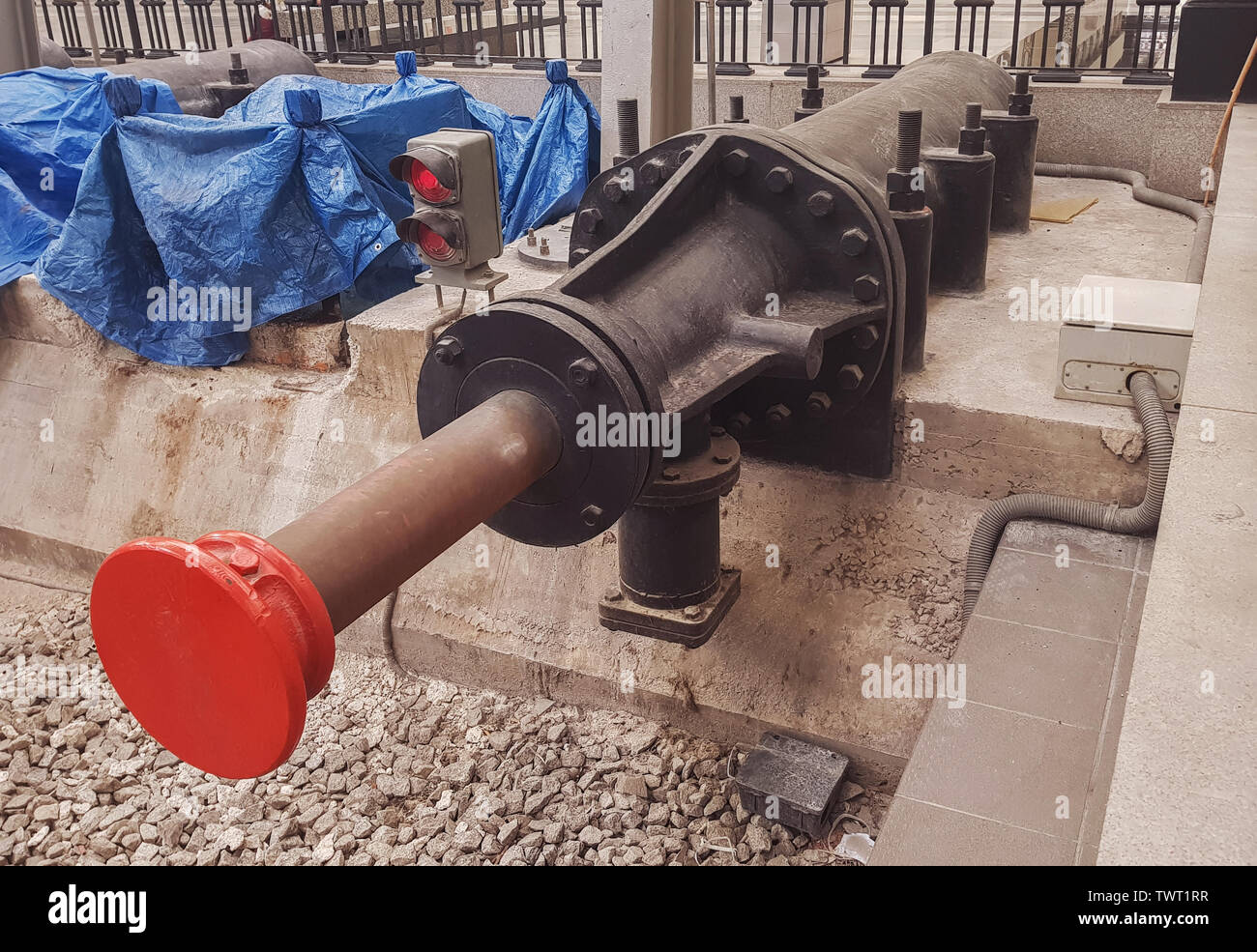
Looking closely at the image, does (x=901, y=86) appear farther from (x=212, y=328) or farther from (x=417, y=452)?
(x=417, y=452)

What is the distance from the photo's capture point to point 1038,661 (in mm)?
2617

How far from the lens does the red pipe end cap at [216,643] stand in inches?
55.2

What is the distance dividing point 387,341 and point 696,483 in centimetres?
176

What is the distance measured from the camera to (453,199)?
11.3ft

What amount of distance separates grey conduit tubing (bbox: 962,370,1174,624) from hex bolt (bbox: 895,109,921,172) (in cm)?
90

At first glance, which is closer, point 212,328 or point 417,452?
point 417,452

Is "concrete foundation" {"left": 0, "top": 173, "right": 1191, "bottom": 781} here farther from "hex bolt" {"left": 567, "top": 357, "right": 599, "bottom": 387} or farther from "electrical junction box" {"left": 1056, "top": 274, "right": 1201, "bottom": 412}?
"hex bolt" {"left": 567, "top": 357, "right": 599, "bottom": 387}

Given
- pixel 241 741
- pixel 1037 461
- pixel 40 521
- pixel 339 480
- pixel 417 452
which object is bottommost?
pixel 40 521

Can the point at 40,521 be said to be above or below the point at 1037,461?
below

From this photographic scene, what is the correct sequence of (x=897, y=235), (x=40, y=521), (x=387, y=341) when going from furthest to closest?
(x=40, y=521), (x=387, y=341), (x=897, y=235)

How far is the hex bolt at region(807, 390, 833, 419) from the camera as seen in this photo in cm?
305

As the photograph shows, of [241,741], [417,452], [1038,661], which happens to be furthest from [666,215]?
[241,741]

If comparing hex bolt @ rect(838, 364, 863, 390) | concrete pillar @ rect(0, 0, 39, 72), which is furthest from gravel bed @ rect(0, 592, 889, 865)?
concrete pillar @ rect(0, 0, 39, 72)

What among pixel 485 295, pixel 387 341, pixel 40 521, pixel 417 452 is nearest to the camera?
pixel 417 452
